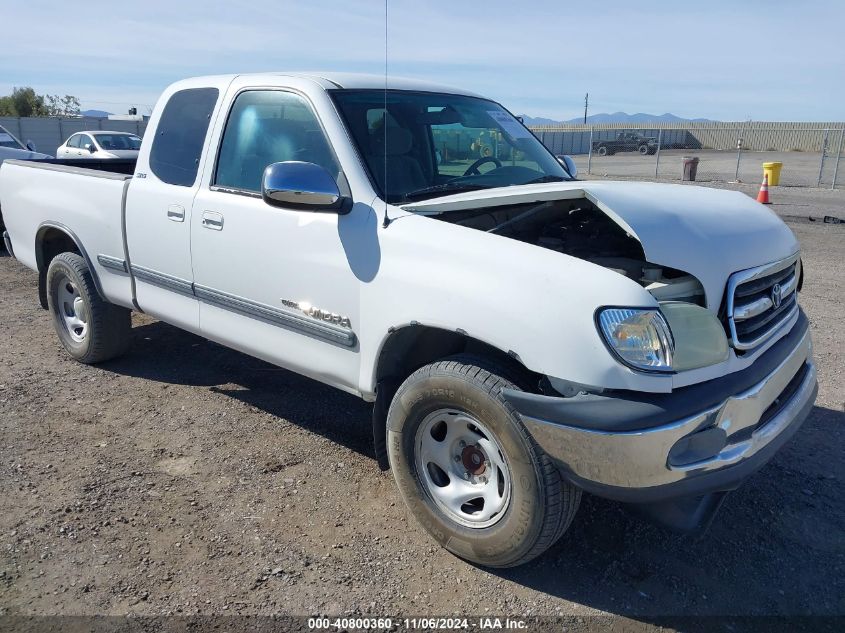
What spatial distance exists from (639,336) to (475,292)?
2.12 feet

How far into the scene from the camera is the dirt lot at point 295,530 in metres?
2.95

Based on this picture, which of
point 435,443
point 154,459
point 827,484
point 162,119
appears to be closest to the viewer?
point 435,443

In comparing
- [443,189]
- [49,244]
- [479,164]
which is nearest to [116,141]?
[49,244]

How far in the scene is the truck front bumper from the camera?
2570 millimetres

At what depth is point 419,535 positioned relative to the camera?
134 inches

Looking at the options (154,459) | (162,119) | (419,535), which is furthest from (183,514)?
(162,119)

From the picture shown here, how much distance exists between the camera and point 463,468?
10.5ft

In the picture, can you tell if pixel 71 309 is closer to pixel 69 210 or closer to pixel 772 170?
pixel 69 210

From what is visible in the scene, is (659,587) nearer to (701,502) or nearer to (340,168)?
(701,502)

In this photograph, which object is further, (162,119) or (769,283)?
(162,119)

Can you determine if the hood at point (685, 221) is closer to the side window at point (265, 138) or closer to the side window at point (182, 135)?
the side window at point (265, 138)

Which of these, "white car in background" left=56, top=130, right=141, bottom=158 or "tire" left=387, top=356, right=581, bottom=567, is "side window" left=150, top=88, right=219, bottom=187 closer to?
"tire" left=387, top=356, right=581, bottom=567

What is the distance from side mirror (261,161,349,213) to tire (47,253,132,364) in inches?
99.5

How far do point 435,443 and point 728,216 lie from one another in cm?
165
